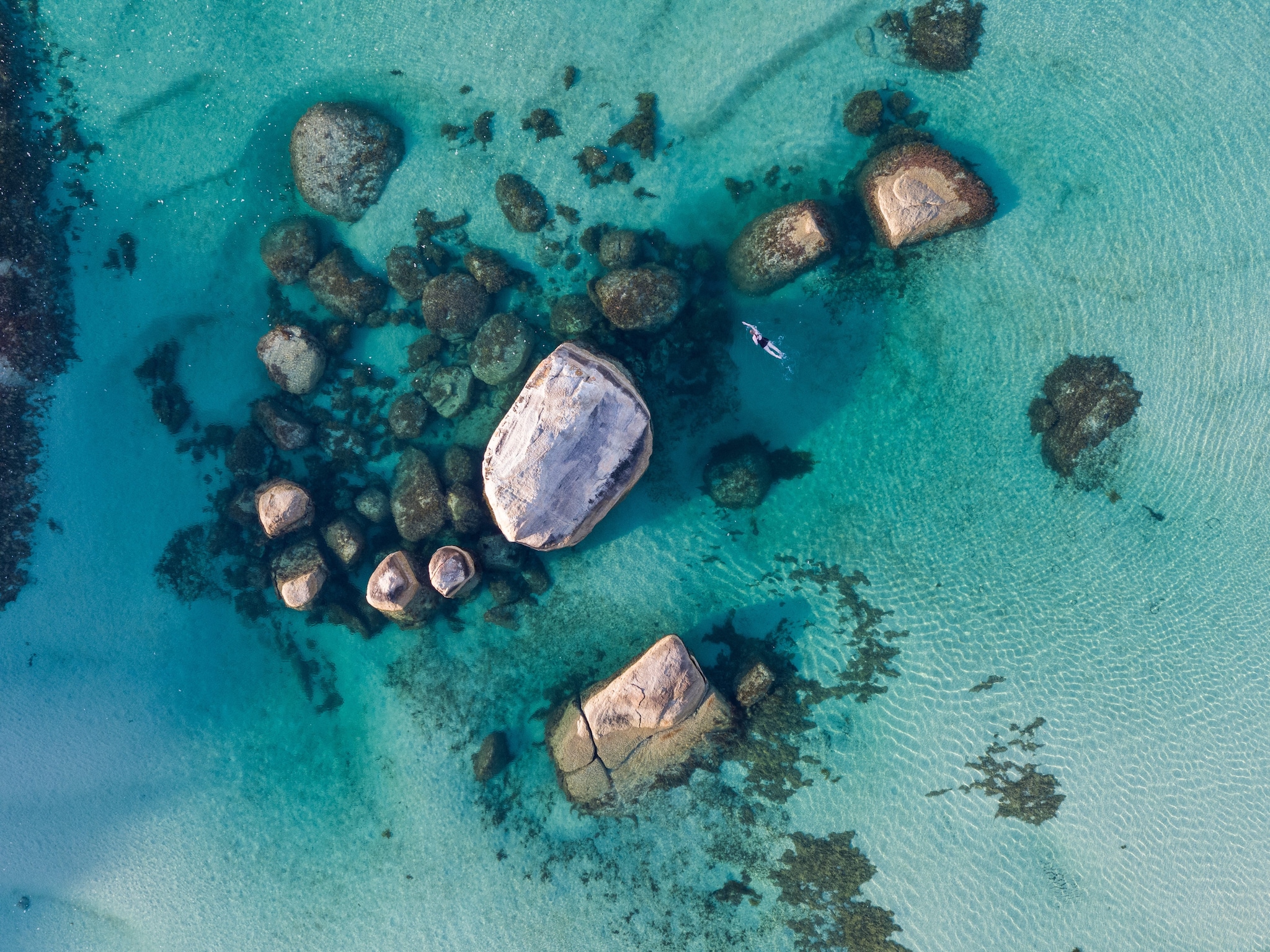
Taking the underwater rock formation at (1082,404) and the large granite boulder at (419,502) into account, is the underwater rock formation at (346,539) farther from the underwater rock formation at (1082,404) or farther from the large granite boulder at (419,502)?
the underwater rock formation at (1082,404)

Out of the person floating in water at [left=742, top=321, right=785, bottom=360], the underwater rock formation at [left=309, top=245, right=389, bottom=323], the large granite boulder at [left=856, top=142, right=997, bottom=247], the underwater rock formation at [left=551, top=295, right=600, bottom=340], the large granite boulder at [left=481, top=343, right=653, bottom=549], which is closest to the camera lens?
the large granite boulder at [left=481, top=343, right=653, bottom=549]

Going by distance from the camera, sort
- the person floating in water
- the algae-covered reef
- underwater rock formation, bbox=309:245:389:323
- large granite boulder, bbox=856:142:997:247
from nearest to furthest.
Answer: large granite boulder, bbox=856:142:997:247, the person floating in water, the algae-covered reef, underwater rock formation, bbox=309:245:389:323

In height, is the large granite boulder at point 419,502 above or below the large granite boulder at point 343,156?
Answer: below

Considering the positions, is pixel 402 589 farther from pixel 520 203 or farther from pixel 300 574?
pixel 520 203

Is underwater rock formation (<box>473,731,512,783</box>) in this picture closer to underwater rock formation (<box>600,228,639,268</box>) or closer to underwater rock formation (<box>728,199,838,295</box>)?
underwater rock formation (<box>600,228,639,268</box>)

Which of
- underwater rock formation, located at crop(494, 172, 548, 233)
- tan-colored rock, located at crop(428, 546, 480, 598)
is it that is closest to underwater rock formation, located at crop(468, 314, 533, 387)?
underwater rock formation, located at crop(494, 172, 548, 233)

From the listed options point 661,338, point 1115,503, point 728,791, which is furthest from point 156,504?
point 1115,503

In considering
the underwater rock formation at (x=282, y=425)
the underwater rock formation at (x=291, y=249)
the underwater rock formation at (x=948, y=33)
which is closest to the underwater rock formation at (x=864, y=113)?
the underwater rock formation at (x=948, y=33)
